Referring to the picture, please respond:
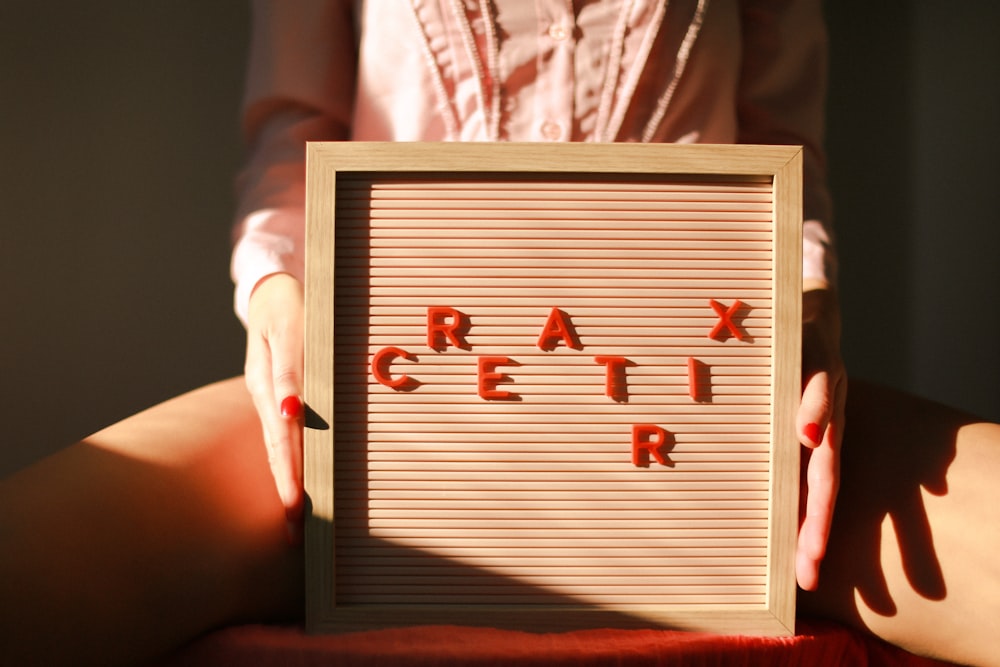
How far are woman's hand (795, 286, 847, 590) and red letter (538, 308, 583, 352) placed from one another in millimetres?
170

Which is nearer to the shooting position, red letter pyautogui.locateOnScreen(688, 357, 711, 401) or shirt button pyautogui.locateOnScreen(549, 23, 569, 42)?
red letter pyautogui.locateOnScreen(688, 357, 711, 401)

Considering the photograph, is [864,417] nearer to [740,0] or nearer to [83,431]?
[740,0]

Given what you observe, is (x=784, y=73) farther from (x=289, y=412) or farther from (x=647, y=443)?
(x=289, y=412)

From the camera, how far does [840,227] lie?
135cm

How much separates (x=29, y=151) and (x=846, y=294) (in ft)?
4.40

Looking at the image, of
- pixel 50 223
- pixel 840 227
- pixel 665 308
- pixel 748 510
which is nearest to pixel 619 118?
pixel 665 308

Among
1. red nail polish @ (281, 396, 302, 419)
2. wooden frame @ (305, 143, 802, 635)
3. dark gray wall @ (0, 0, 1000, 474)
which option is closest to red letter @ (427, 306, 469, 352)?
wooden frame @ (305, 143, 802, 635)

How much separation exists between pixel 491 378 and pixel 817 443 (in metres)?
0.23

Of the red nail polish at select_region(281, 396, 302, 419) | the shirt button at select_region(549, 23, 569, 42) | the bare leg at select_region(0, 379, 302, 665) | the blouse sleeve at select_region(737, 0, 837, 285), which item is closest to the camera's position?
the bare leg at select_region(0, 379, 302, 665)

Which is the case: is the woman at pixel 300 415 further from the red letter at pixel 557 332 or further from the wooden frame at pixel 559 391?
the red letter at pixel 557 332

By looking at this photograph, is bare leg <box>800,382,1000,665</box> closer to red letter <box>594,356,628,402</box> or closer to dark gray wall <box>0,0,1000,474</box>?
red letter <box>594,356,628,402</box>

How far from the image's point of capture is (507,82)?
0.76 m

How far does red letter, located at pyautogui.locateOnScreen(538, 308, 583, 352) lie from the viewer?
552 millimetres

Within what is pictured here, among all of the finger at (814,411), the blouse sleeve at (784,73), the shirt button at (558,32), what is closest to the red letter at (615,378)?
the finger at (814,411)
